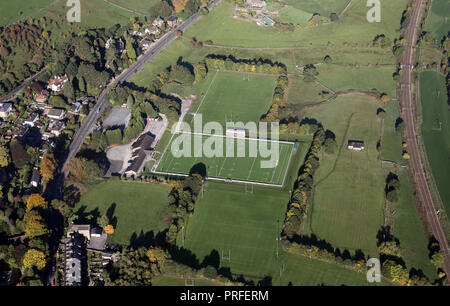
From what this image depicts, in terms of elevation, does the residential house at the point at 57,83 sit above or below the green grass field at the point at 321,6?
below

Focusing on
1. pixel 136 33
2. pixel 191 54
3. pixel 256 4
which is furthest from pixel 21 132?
pixel 256 4

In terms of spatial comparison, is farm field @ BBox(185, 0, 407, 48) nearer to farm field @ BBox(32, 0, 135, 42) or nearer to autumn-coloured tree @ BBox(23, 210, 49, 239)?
farm field @ BBox(32, 0, 135, 42)

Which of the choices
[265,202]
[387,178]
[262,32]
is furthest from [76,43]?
[387,178]

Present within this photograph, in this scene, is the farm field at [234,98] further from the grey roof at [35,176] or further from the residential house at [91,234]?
the grey roof at [35,176]

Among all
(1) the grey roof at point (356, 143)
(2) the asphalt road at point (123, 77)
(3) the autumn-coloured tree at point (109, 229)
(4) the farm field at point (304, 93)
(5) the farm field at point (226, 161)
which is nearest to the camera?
(3) the autumn-coloured tree at point (109, 229)

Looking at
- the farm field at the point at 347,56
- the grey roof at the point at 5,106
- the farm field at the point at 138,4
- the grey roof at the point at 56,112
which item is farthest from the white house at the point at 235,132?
the farm field at the point at 138,4

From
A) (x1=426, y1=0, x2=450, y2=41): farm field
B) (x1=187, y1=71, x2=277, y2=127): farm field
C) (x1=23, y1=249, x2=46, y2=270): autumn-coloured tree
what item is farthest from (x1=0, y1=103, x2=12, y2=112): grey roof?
(x1=426, y1=0, x2=450, y2=41): farm field

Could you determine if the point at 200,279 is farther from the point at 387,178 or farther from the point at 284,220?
the point at 387,178
